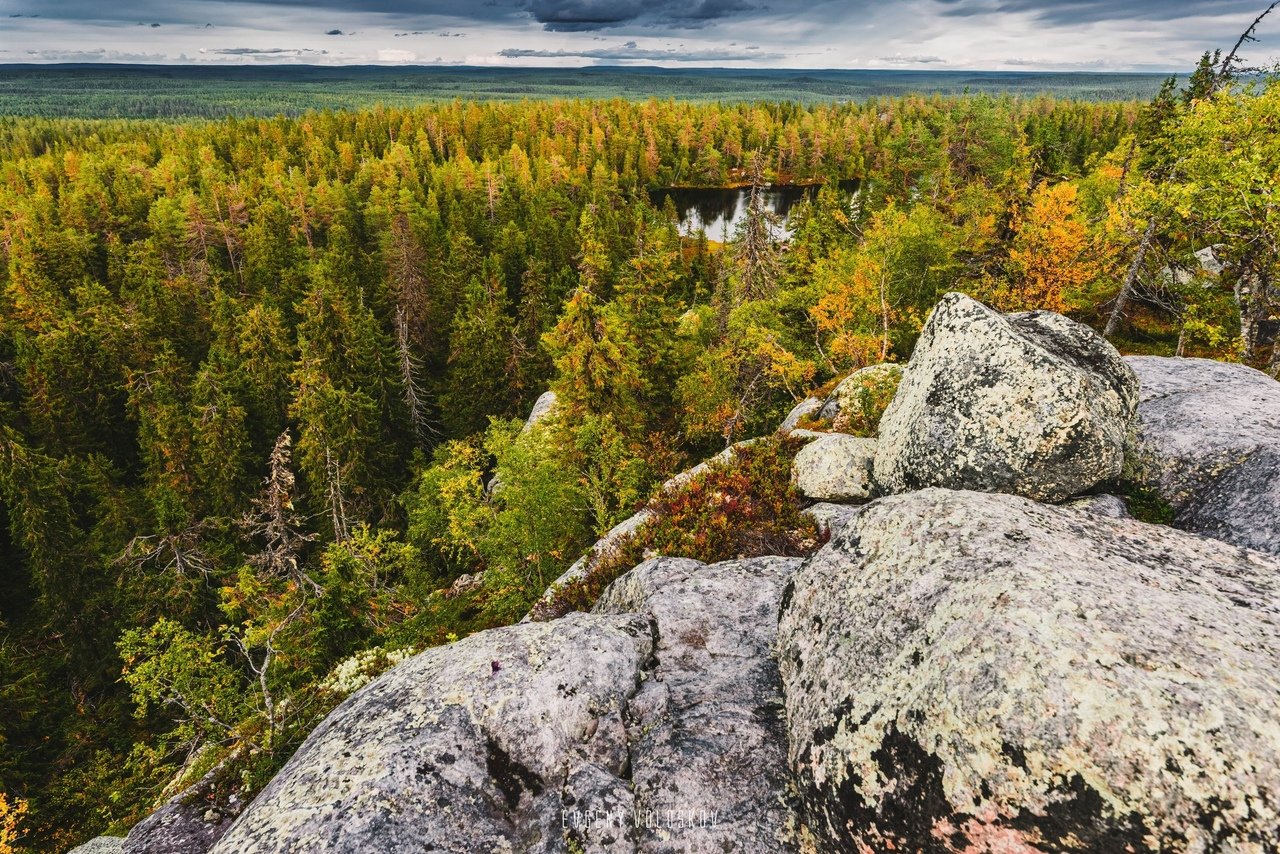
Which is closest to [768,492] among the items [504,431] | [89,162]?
[504,431]

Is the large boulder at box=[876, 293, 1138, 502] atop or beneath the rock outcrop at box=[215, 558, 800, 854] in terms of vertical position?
atop

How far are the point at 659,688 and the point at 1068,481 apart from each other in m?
6.99

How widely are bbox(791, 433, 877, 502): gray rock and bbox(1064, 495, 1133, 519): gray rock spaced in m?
4.20

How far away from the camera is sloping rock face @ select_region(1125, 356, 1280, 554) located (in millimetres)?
9357

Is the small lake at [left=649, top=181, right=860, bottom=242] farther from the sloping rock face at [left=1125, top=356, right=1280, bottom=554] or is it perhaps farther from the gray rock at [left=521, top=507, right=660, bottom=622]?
the sloping rock face at [left=1125, top=356, right=1280, bottom=554]

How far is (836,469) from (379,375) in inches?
1614

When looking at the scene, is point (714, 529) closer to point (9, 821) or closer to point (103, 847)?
point (103, 847)

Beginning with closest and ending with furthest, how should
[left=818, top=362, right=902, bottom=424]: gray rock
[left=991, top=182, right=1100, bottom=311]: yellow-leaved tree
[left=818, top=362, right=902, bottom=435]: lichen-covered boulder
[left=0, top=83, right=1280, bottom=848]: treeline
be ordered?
[left=818, top=362, right=902, bottom=435]: lichen-covered boulder
[left=818, top=362, right=902, bottom=424]: gray rock
[left=0, top=83, right=1280, bottom=848]: treeline
[left=991, top=182, right=1100, bottom=311]: yellow-leaved tree

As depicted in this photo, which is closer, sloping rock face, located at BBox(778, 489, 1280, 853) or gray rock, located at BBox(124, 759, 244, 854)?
sloping rock face, located at BBox(778, 489, 1280, 853)

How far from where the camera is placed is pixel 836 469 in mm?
14648

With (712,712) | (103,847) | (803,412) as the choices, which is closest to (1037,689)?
(712,712)

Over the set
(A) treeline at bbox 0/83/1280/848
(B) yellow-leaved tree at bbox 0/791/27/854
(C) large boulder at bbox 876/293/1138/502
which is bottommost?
(B) yellow-leaved tree at bbox 0/791/27/854

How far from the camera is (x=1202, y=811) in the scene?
4.54 m

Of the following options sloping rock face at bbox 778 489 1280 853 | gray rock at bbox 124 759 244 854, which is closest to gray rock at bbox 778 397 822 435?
sloping rock face at bbox 778 489 1280 853
